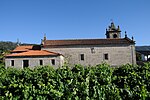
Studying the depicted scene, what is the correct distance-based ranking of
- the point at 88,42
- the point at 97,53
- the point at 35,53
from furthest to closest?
1. the point at 88,42
2. the point at 97,53
3. the point at 35,53

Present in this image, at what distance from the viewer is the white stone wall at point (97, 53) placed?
37.3m

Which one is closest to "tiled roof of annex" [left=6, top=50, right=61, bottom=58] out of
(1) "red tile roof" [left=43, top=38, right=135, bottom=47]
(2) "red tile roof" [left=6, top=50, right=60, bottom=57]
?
(2) "red tile roof" [left=6, top=50, right=60, bottom=57]

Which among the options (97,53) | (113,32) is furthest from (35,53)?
(113,32)

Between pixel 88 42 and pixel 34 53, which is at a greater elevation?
pixel 88 42

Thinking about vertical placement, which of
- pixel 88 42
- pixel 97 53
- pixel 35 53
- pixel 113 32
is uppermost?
pixel 113 32

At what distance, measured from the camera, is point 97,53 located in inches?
1481

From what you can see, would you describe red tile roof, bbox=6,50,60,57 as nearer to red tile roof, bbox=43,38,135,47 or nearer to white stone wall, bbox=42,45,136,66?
white stone wall, bbox=42,45,136,66

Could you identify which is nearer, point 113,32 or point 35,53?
point 35,53

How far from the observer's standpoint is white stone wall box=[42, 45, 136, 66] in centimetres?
3731

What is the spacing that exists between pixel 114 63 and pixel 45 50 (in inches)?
430

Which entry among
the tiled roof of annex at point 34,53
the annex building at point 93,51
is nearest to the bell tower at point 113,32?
the annex building at point 93,51

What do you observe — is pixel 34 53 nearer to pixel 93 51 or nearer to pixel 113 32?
pixel 93 51

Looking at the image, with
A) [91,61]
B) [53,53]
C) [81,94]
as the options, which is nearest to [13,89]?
[81,94]

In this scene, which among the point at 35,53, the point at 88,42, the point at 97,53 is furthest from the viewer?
A: the point at 88,42
